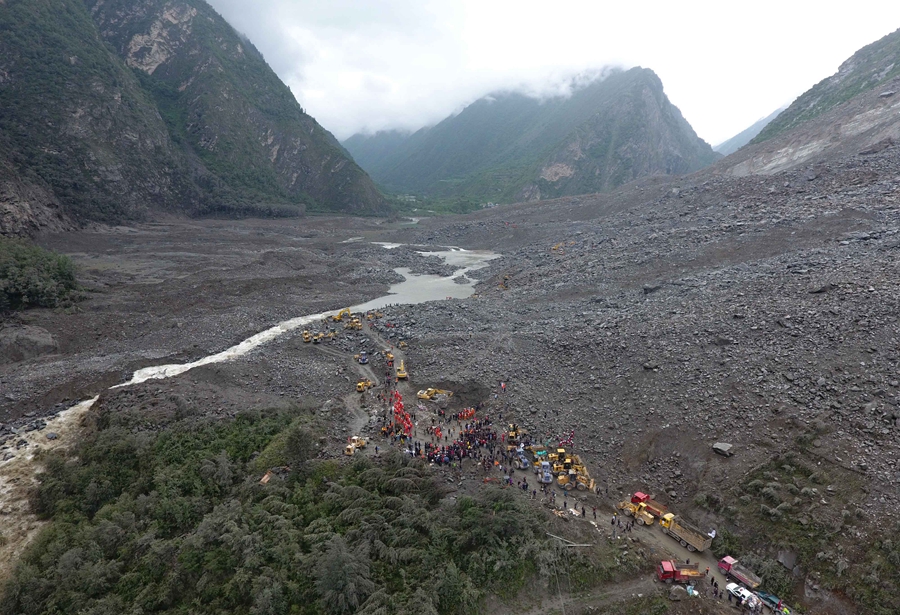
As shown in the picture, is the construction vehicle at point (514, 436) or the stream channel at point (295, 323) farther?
the stream channel at point (295, 323)

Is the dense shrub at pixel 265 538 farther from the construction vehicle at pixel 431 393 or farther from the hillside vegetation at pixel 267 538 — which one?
the construction vehicle at pixel 431 393

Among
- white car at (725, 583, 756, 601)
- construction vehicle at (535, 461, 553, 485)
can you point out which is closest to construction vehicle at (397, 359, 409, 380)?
construction vehicle at (535, 461, 553, 485)

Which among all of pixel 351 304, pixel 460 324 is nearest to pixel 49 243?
pixel 351 304

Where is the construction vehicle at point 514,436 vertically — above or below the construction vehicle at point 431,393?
below

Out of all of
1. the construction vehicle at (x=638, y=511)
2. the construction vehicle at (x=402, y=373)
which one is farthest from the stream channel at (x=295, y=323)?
the construction vehicle at (x=638, y=511)

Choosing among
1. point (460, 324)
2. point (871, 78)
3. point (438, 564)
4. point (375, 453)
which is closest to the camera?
point (438, 564)

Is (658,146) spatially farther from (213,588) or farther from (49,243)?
(213,588)
